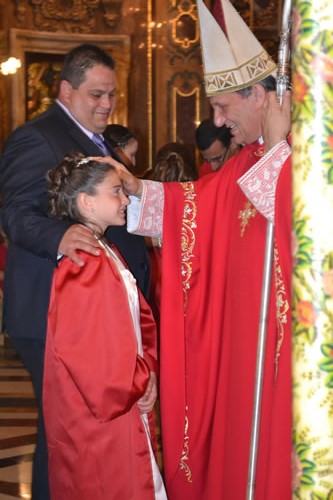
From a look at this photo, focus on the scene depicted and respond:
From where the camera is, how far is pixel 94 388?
2.96 m

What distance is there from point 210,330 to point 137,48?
854cm

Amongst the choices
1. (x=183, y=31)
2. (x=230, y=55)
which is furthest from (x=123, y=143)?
(x=183, y=31)

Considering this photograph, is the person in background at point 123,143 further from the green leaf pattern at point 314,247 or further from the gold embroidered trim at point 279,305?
the green leaf pattern at point 314,247

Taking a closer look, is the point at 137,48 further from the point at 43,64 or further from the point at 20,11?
the point at 20,11

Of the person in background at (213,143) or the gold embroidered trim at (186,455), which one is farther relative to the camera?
the person in background at (213,143)

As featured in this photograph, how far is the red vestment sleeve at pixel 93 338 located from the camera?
2.96 m

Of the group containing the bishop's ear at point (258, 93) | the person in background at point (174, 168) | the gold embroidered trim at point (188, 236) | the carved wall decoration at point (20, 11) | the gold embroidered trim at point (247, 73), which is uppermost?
the carved wall decoration at point (20, 11)

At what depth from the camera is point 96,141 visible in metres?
3.53

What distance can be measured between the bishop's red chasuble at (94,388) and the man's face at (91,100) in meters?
0.65

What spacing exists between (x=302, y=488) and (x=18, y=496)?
Answer: 2.73 m

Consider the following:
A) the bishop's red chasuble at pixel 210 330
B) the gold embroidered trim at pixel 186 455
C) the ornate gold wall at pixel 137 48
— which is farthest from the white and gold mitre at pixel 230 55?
the ornate gold wall at pixel 137 48

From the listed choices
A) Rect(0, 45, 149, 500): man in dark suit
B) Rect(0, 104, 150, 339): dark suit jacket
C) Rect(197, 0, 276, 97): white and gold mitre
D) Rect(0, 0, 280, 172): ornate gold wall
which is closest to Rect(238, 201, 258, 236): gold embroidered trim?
Rect(197, 0, 276, 97): white and gold mitre

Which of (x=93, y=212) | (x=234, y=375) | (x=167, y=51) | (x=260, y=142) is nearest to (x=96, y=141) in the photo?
(x=93, y=212)

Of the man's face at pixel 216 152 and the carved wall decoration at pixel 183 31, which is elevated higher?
the carved wall decoration at pixel 183 31
